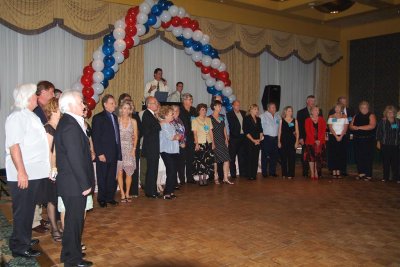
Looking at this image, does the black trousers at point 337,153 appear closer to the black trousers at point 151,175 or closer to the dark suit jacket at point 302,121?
the dark suit jacket at point 302,121

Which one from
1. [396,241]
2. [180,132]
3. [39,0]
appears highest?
[39,0]

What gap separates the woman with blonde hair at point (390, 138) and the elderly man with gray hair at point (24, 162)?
588 centimetres

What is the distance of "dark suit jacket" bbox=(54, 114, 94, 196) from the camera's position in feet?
8.71

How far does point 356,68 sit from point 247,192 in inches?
287

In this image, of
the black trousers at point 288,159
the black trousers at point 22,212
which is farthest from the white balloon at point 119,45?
the black trousers at point 22,212

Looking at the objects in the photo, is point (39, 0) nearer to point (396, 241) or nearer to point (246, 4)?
point (246, 4)

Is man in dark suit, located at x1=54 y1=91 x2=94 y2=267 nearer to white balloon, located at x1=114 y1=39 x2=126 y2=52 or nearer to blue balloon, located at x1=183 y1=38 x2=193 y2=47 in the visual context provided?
white balloon, located at x1=114 y1=39 x2=126 y2=52

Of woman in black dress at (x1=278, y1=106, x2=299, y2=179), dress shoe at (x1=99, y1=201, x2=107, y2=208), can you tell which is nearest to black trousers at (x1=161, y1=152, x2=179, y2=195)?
dress shoe at (x1=99, y1=201, x2=107, y2=208)

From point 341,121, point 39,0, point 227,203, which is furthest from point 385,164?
point 39,0

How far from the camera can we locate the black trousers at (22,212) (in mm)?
3029

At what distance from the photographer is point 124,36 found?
21.7 feet

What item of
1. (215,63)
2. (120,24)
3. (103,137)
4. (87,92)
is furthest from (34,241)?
(215,63)

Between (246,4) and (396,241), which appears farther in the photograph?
(246,4)

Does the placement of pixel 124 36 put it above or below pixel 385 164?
above
